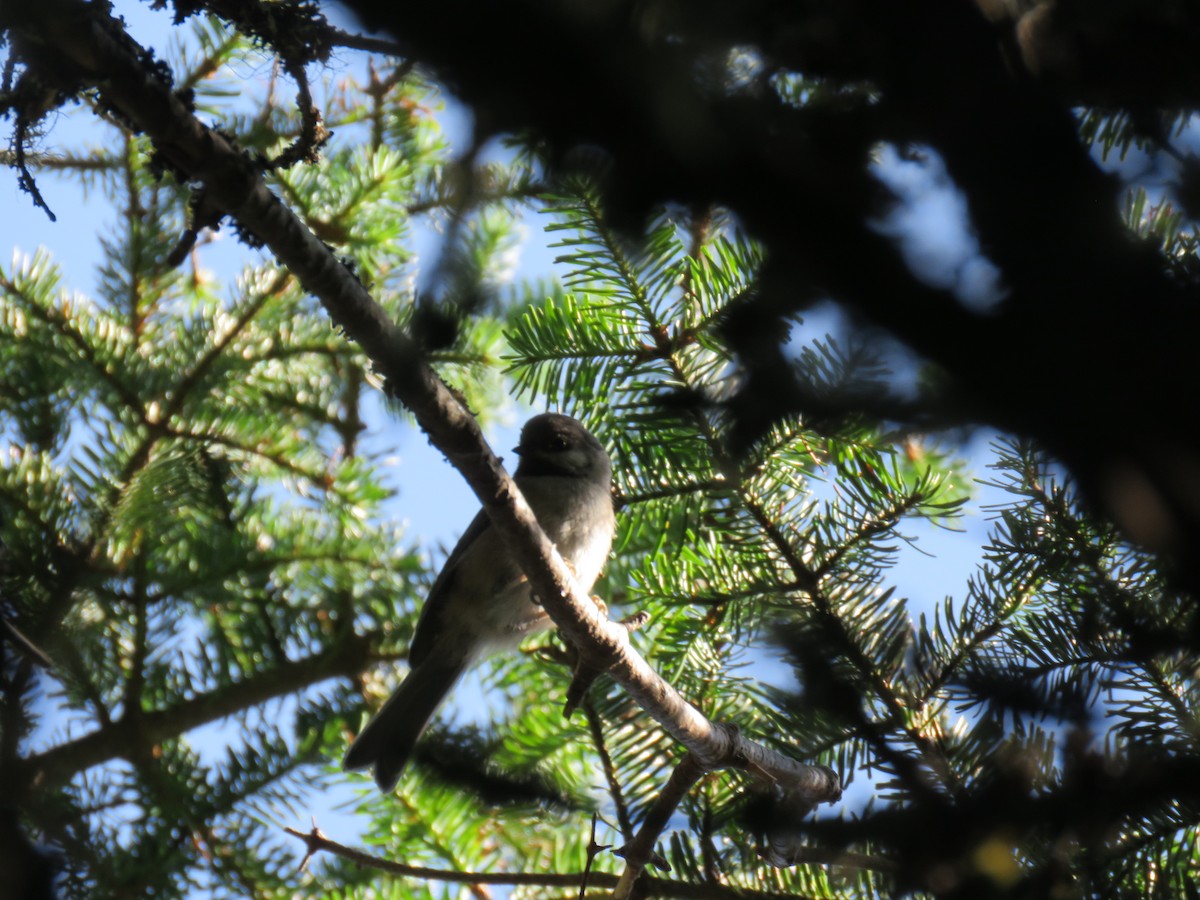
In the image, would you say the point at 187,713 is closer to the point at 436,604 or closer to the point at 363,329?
the point at 436,604

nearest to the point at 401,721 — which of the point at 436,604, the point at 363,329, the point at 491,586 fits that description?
the point at 436,604

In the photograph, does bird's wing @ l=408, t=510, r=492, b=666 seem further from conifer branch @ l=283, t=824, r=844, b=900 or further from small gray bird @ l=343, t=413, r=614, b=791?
conifer branch @ l=283, t=824, r=844, b=900

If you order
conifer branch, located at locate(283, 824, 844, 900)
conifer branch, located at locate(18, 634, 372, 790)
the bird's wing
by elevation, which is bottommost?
conifer branch, located at locate(283, 824, 844, 900)

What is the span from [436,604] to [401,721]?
40cm

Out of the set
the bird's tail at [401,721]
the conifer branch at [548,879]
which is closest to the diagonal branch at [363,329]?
the conifer branch at [548,879]

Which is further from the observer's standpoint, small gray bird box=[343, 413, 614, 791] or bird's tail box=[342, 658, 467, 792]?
small gray bird box=[343, 413, 614, 791]

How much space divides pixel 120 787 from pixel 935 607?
73.6 inches

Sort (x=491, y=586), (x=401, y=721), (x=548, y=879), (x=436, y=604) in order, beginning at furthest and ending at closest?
(x=491, y=586), (x=436, y=604), (x=401, y=721), (x=548, y=879)

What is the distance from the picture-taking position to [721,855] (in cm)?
203

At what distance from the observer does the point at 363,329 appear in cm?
149

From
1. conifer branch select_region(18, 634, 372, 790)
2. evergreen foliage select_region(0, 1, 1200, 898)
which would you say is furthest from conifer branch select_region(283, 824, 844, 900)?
conifer branch select_region(18, 634, 372, 790)

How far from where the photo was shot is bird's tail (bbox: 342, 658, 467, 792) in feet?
9.29

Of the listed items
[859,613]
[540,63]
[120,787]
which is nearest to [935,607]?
[859,613]

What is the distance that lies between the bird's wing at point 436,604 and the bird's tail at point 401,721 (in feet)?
0.30
